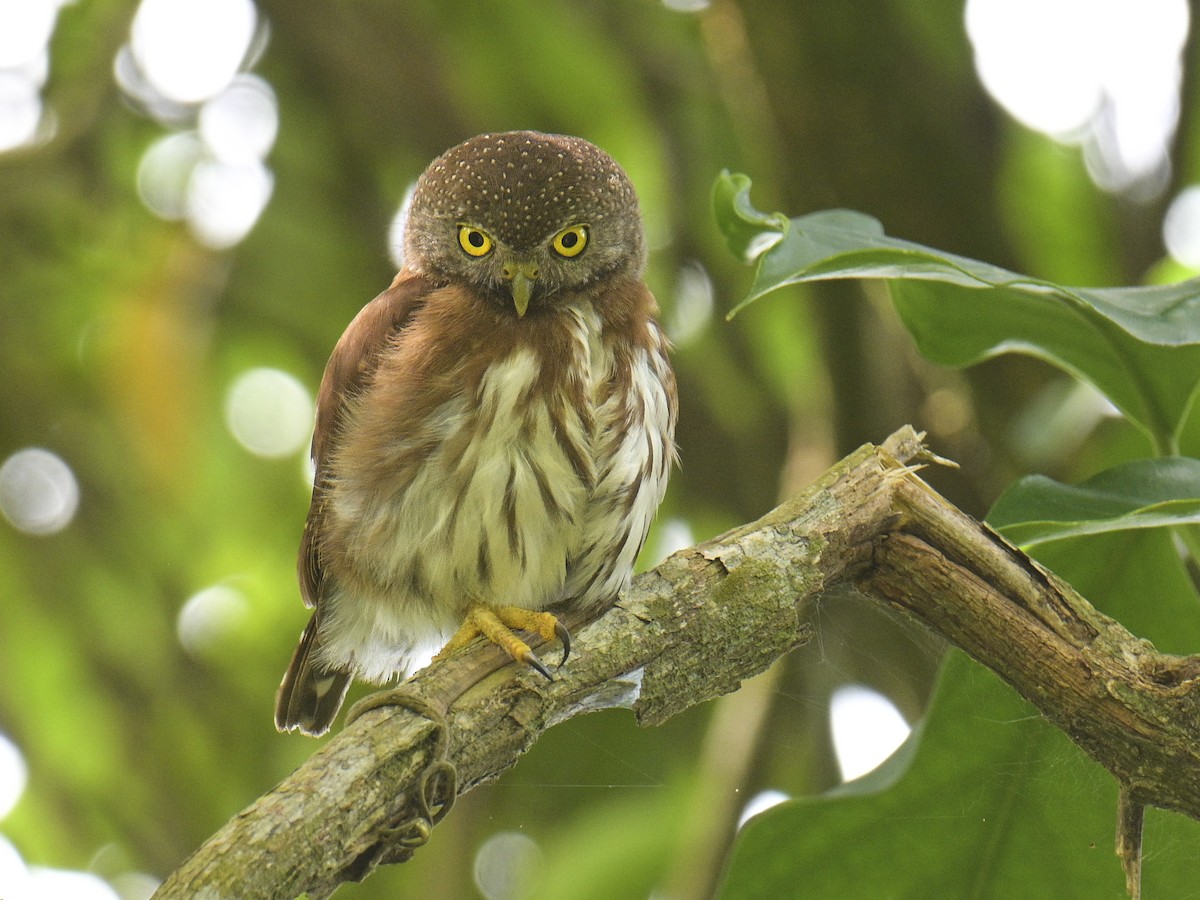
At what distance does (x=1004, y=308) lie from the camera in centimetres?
231

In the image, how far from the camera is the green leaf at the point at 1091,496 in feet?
6.56

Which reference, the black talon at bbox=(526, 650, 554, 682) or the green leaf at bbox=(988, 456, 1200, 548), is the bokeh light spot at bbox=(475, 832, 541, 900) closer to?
the black talon at bbox=(526, 650, 554, 682)

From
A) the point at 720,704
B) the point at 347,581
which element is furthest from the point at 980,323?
the point at 720,704

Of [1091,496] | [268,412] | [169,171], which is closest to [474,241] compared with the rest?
[1091,496]

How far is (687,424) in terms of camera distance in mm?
4496

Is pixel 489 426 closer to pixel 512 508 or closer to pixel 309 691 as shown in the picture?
pixel 512 508

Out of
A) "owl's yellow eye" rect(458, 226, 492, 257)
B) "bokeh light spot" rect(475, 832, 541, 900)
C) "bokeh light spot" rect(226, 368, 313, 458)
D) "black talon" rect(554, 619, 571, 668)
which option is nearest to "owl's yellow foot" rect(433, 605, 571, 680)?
"black talon" rect(554, 619, 571, 668)

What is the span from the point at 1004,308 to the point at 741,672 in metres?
0.75

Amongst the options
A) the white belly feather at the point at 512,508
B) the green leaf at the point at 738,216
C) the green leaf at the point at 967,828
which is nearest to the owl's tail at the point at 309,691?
the white belly feather at the point at 512,508

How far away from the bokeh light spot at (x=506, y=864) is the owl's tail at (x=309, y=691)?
3.14 ft

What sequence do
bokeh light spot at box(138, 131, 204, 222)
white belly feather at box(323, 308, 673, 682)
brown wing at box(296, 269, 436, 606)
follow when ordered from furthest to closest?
bokeh light spot at box(138, 131, 204, 222), brown wing at box(296, 269, 436, 606), white belly feather at box(323, 308, 673, 682)

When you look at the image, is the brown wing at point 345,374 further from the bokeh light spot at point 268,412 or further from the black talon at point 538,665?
the bokeh light spot at point 268,412

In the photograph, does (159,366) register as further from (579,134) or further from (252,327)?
(579,134)

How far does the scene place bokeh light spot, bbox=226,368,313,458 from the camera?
4781 millimetres
